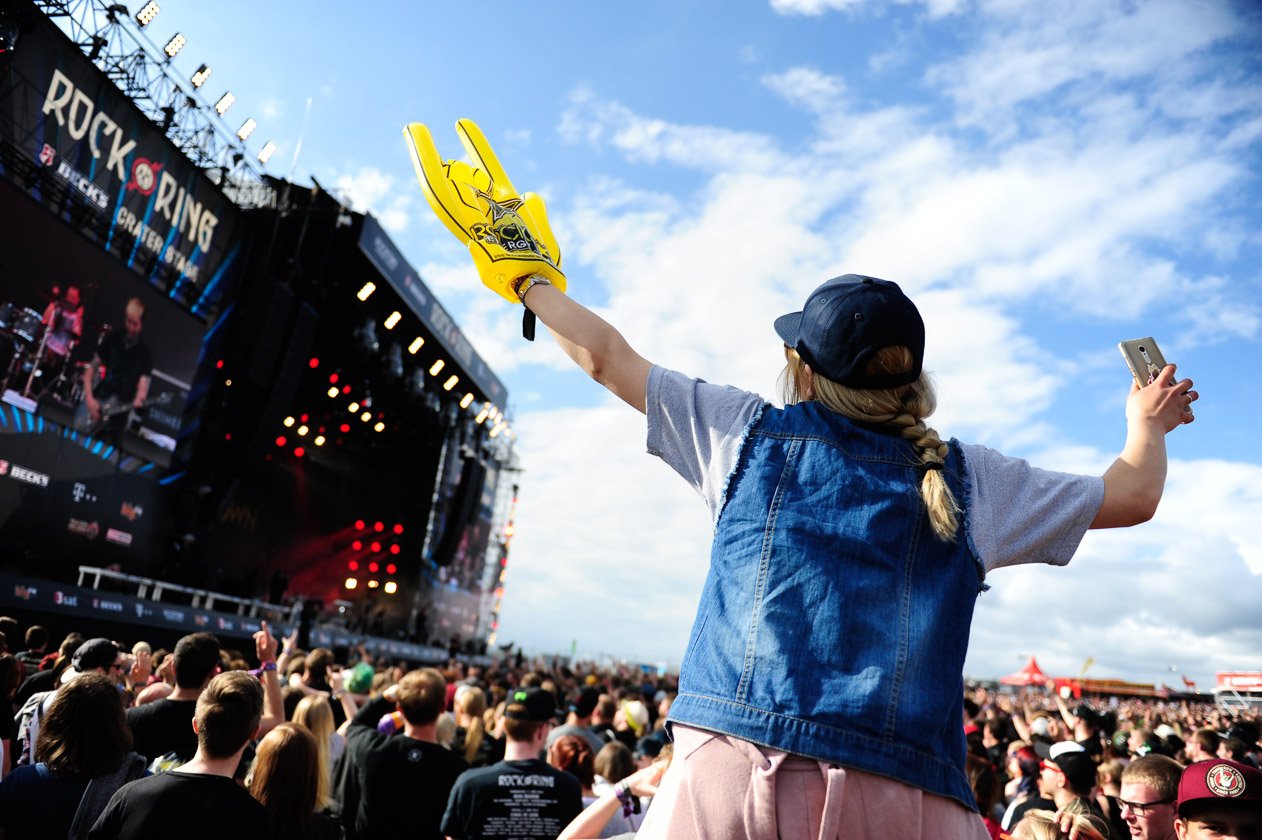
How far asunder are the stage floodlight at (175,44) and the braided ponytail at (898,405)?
18681 mm

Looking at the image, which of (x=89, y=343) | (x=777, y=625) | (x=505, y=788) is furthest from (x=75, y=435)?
(x=777, y=625)

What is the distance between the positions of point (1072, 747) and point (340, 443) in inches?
Answer: 961

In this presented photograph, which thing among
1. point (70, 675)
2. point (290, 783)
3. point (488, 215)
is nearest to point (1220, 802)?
point (488, 215)

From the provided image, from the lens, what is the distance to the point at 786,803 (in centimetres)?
124

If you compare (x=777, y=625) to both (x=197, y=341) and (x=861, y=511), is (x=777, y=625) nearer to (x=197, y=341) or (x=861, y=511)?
(x=861, y=511)

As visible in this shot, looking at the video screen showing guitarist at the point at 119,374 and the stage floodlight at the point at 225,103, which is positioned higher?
the stage floodlight at the point at 225,103

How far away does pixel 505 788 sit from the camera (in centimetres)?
423

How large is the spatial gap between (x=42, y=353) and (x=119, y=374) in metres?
1.88

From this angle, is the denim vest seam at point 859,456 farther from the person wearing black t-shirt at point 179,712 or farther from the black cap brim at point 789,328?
the person wearing black t-shirt at point 179,712

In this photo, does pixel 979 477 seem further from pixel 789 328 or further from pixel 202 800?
pixel 202 800

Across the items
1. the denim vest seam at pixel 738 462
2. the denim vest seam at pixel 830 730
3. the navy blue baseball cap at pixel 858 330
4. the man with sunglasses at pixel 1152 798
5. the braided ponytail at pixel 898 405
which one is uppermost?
the navy blue baseball cap at pixel 858 330

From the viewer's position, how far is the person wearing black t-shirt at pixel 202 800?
2.90m

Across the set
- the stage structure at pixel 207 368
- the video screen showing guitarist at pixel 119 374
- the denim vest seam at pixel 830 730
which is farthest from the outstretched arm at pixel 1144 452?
the video screen showing guitarist at pixel 119 374

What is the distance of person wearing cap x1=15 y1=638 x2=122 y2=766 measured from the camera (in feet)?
13.9
